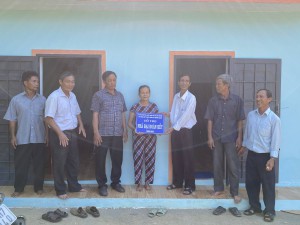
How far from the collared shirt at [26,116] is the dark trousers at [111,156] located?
2.93 ft

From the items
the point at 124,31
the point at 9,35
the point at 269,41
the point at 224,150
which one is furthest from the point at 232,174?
the point at 9,35

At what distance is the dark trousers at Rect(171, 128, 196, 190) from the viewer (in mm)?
5250

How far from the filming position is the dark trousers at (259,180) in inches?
182

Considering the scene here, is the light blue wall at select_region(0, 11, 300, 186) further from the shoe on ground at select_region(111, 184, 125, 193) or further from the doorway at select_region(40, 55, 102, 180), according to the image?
the doorway at select_region(40, 55, 102, 180)

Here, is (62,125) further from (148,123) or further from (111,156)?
(148,123)

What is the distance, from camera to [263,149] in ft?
15.1

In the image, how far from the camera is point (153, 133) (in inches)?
208

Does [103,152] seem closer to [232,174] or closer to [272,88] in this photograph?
[232,174]

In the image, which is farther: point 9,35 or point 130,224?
point 9,35

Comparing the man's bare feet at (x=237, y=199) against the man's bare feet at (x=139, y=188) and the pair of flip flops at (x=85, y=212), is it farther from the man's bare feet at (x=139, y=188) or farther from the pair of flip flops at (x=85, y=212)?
the pair of flip flops at (x=85, y=212)

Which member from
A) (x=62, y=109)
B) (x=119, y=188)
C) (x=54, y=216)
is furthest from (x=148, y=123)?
(x=54, y=216)

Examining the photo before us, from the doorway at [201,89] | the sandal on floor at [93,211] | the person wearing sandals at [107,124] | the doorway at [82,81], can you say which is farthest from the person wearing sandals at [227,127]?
the doorway at [82,81]

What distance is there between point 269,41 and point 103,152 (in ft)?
10.5

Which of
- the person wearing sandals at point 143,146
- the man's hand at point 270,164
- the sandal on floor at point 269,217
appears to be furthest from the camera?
the person wearing sandals at point 143,146
